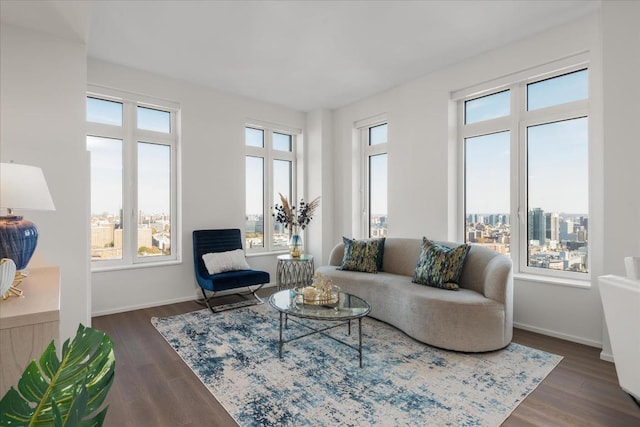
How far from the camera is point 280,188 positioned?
5645mm

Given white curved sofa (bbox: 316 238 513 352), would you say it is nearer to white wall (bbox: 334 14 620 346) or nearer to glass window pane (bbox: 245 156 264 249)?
white wall (bbox: 334 14 620 346)

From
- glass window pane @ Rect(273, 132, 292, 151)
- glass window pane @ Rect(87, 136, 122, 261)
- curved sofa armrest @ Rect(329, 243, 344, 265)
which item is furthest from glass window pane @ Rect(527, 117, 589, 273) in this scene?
glass window pane @ Rect(87, 136, 122, 261)

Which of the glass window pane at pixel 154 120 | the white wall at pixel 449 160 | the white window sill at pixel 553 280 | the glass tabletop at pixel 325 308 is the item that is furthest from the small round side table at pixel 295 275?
the white window sill at pixel 553 280

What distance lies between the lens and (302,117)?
227 inches

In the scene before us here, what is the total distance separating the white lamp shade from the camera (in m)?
1.73

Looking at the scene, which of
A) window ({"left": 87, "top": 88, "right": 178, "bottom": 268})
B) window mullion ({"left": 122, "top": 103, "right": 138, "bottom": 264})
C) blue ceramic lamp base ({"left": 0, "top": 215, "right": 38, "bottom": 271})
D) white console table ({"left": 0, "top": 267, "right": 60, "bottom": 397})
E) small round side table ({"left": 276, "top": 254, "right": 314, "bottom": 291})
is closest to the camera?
white console table ({"left": 0, "top": 267, "right": 60, "bottom": 397})

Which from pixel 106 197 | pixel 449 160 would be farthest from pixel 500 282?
pixel 106 197

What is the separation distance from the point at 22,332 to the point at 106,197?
338 centimetres

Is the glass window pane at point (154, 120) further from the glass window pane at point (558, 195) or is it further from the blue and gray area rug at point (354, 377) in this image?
the glass window pane at point (558, 195)

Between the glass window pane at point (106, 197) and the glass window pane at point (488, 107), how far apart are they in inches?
168

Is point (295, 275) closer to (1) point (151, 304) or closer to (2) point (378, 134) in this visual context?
(1) point (151, 304)

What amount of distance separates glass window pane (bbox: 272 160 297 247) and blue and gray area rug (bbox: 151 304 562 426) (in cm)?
230

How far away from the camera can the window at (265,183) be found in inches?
206

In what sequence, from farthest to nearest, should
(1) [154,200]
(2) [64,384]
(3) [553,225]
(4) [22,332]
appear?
(1) [154,200] → (3) [553,225] → (4) [22,332] → (2) [64,384]
